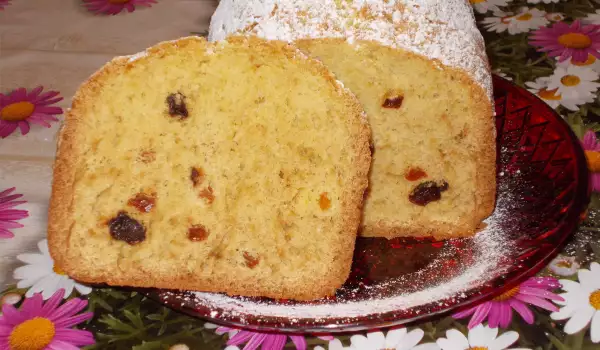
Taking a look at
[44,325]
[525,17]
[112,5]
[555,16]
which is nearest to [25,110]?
[112,5]

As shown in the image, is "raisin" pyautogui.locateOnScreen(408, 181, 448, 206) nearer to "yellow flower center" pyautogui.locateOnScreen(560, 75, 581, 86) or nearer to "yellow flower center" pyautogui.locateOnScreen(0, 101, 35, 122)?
"yellow flower center" pyautogui.locateOnScreen(560, 75, 581, 86)

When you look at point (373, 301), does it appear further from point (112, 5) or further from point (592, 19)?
point (112, 5)

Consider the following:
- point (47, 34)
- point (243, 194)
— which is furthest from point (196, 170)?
point (47, 34)

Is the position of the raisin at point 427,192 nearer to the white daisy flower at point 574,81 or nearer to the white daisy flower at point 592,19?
the white daisy flower at point 574,81

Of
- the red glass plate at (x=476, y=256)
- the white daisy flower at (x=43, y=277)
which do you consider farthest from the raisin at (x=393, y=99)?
the white daisy flower at (x=43, y=277)

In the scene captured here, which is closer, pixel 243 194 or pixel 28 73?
pixel 243 194

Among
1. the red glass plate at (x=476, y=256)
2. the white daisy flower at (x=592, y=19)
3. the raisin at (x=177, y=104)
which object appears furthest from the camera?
the white daisy flower at (x=592, y=19)

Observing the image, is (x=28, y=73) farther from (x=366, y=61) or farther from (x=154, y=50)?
(x=366, y=61)
